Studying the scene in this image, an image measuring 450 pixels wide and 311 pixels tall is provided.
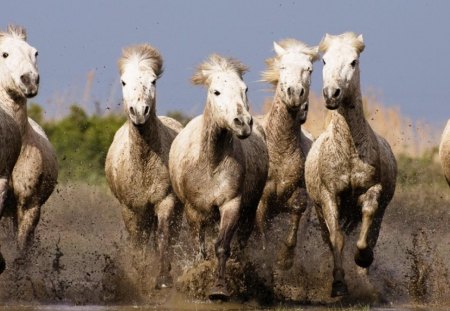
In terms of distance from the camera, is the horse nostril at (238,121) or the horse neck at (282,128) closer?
the horse nostril at (238,121)

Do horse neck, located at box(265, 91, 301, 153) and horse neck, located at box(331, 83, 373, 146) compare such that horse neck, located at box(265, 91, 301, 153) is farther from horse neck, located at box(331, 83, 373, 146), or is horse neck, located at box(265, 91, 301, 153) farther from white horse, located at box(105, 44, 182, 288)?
horse neck, located at box(331, 83, 373, 146)

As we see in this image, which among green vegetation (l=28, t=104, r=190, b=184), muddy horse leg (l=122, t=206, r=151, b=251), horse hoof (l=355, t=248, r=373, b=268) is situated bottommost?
horse hoof (l=355, t=248, r=373, b=268)

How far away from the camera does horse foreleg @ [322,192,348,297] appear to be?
14508mm

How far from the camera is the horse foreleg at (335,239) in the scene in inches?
571

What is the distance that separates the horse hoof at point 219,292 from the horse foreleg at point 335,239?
112 cm

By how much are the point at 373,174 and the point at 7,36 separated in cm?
384

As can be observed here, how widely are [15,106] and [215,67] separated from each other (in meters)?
2.02

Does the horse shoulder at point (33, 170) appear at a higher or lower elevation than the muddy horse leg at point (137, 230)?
higher

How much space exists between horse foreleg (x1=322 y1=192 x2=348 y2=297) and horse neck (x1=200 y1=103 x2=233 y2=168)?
1112 millimetres

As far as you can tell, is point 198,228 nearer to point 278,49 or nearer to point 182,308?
point 182,308

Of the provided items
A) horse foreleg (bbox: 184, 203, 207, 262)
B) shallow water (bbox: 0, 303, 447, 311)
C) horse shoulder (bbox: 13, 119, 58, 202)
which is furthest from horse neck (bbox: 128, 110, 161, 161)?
shallow water (bbox: 0, 303, 447, 311)

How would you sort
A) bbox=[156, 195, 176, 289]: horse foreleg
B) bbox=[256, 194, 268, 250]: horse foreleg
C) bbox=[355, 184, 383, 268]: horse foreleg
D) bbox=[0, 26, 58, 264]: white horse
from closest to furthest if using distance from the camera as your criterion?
bbox=[355, 184, 383, 268]: horse foreleg
bbox=[0, 26, 58, 264]: white horse
bbox=[156, 195, 176, 289]: horse foreleg
bbox=[256, 194, 268, 250]: horse foreleg

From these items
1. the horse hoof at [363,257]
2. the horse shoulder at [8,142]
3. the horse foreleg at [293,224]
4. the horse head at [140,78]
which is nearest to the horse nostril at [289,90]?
the horse head at [140,78]

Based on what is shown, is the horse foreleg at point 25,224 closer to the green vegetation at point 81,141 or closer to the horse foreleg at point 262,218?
the horse foreleg at point 262,218
